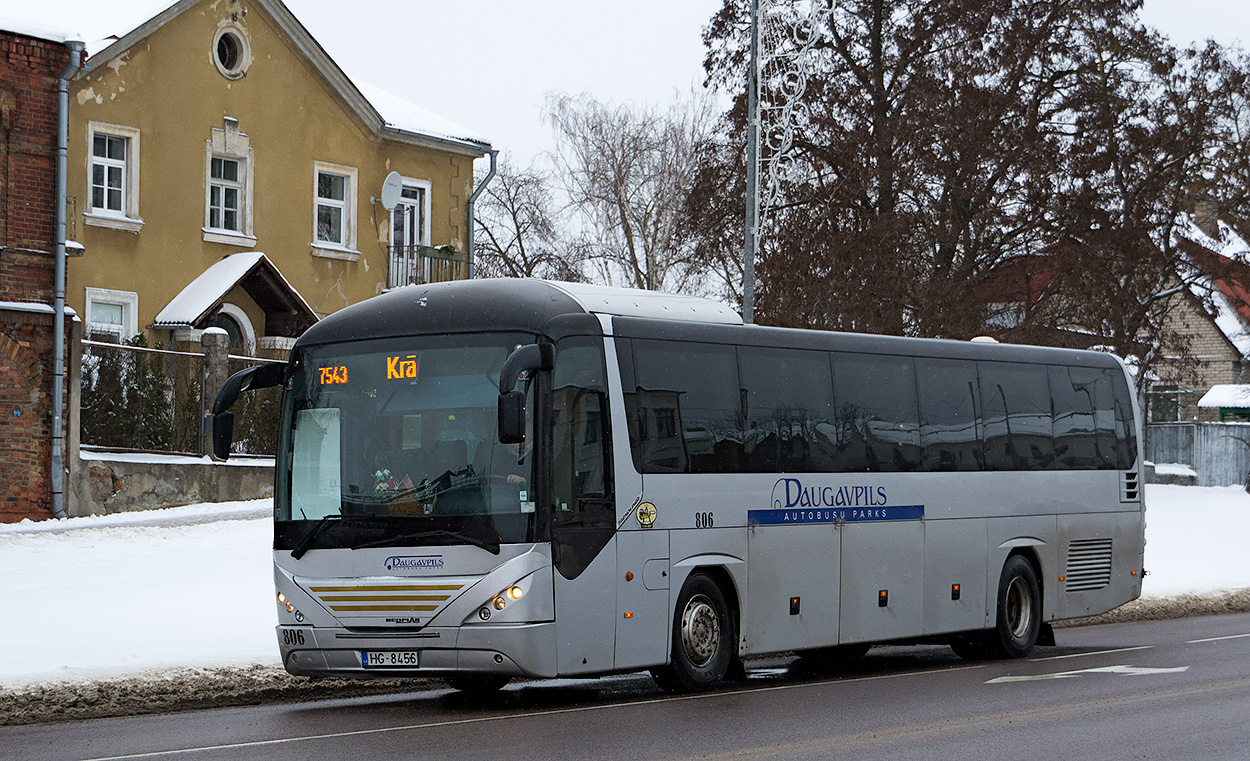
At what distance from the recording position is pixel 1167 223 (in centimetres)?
3831

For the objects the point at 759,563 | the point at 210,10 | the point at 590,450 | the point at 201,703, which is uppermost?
the point at 210,10

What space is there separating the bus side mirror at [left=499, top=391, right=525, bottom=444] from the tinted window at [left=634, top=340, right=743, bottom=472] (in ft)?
6.13

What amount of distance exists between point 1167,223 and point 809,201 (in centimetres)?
896

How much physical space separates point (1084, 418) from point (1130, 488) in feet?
3.73

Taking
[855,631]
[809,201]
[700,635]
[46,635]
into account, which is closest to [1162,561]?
[809,201]

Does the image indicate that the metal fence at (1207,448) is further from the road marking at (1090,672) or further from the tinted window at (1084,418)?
the road marking at (1090,672)

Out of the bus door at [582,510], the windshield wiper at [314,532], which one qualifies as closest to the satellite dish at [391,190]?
the bus door at [582,510]

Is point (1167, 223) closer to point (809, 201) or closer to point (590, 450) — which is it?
point (809, 201)

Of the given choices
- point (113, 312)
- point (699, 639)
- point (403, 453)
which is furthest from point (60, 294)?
point (699, 639)

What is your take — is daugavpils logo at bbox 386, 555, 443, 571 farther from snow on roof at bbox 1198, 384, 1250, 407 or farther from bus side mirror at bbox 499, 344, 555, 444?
snow on roof at bbox 1198, 384, 1250, 407

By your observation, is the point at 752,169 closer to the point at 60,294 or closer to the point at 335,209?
the point at 60,294

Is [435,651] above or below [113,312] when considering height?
below

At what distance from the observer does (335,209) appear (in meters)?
35.4

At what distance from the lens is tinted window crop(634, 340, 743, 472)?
498 inches
